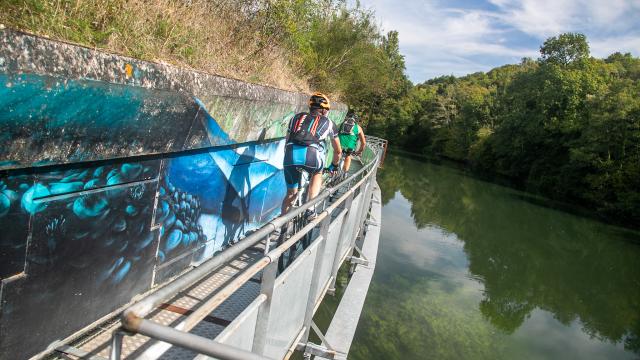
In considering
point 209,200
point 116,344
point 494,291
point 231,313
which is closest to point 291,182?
point 209,200

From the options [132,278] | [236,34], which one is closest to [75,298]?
[132,278]

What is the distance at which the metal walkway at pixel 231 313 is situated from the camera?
4.35 feet

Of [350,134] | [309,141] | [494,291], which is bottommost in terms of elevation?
[494,291]

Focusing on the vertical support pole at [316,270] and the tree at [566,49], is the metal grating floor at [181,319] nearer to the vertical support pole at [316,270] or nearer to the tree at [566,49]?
the vertical support pole at [316,270]

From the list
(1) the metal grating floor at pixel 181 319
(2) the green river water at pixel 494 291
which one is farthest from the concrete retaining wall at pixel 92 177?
(2) the green river water at pixel 494 291

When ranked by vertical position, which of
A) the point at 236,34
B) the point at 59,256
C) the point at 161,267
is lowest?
the point at 161,267

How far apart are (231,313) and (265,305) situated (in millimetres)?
1293

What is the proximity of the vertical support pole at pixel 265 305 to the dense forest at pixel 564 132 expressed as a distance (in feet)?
126

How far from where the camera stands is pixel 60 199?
2.71m

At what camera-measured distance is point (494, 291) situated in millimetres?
13539

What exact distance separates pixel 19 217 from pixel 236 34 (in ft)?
16.6

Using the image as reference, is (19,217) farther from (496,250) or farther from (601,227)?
(601,227)

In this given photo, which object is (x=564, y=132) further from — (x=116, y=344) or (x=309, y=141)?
(x=116, y=344)

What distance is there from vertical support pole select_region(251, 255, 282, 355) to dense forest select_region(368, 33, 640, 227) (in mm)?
38527
